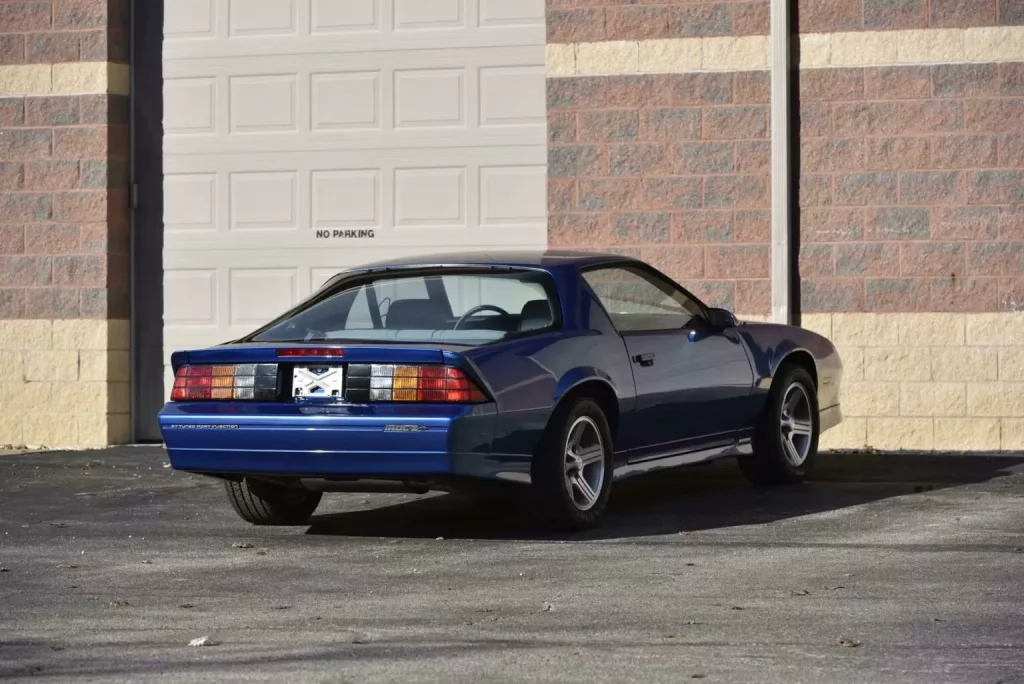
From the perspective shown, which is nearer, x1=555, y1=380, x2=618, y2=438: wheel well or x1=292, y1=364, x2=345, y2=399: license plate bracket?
x1=292, y1=364, x2=345, y2=399: license plate bracket

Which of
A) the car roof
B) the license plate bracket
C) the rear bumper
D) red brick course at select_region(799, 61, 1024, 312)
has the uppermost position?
red brick course at select_region(799, 61, 1024, 312)

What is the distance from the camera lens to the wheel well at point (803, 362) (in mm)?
10102

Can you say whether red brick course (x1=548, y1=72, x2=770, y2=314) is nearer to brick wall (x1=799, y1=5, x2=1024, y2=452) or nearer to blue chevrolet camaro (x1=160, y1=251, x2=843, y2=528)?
brick wall (x1=799, y1=5, x2=1024, y2=452)

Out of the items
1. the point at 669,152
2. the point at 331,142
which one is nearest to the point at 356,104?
the point at 331,142

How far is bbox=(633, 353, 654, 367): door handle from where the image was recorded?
869 centimetres

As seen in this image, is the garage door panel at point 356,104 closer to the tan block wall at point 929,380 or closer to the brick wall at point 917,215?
the brick wall at point 917,215

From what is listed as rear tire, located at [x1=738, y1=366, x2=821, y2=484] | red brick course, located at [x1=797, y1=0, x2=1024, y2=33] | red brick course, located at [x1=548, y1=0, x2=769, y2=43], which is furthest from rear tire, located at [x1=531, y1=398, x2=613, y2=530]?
red brick course, located at [x1=797, y1=0, x2=1024, y2=33]

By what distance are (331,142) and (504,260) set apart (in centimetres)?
510

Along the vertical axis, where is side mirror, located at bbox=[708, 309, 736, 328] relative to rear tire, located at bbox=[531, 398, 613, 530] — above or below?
above

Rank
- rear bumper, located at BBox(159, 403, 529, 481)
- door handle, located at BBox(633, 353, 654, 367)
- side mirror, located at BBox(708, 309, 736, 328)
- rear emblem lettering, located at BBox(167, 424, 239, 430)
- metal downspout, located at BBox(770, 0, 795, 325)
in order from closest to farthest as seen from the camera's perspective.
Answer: rear bumper, located at BBox(159, 403, 529, 481), rear emblem lettering, located at BBox(167, 424, 239, 430), door handle, located at BBox(633, 353, 654, 367), side mirror, located at BBox(708, 309, 736, 328), metal downspout, located at BBox(770, 0, 795, 325)

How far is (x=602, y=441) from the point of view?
839cm

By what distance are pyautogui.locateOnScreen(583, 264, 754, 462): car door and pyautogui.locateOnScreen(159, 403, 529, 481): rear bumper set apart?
3.42 feet

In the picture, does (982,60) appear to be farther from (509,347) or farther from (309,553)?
(309,553)

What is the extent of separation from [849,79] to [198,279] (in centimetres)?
495
